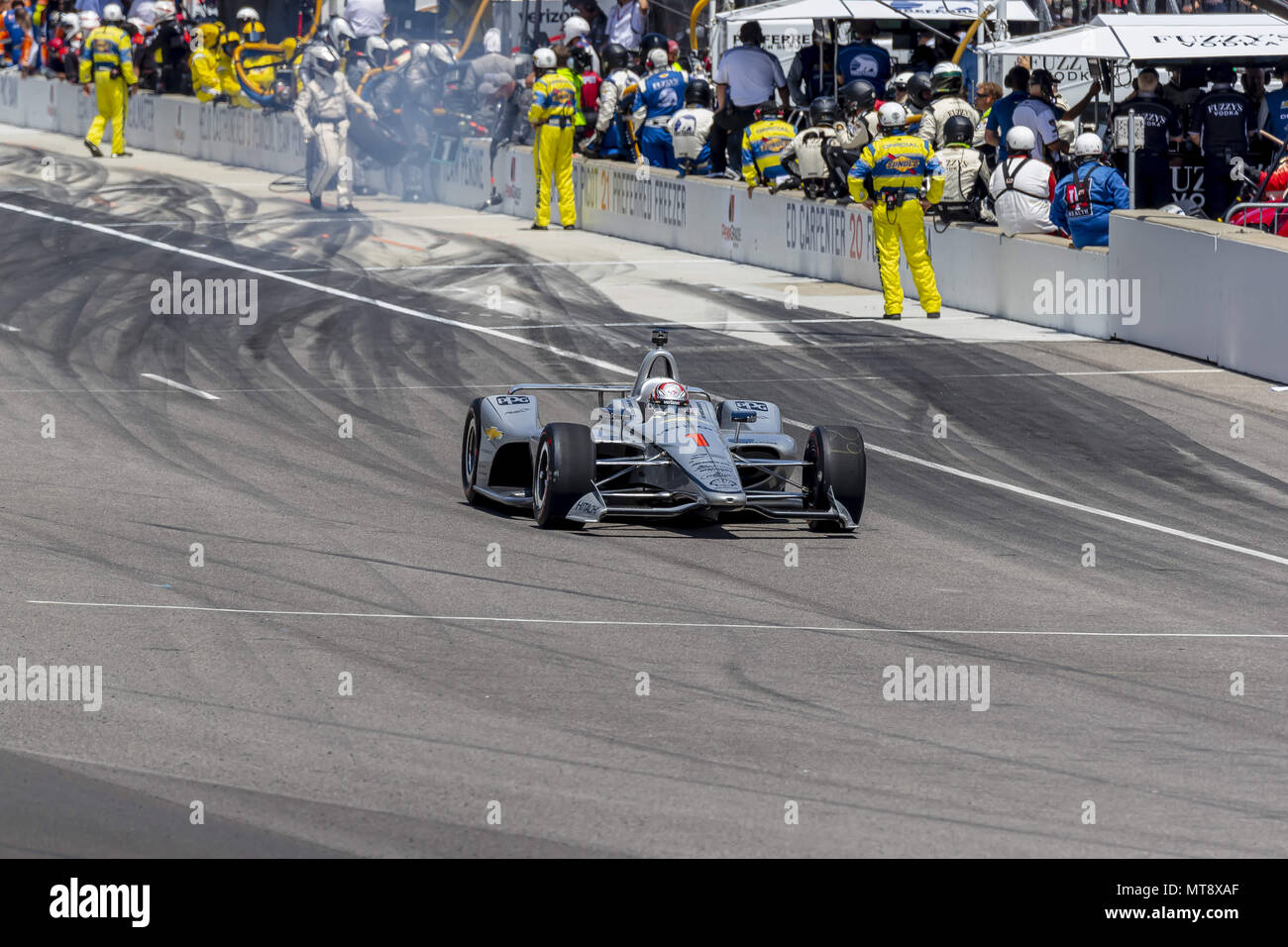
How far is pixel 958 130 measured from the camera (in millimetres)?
21094

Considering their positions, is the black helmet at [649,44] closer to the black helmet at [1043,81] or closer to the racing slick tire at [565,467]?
the black helmet at [1043,81]

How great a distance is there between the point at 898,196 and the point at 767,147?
440 centimetres

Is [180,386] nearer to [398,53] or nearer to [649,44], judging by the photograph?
[649,44]

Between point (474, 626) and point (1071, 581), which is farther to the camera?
point (1071, 581)

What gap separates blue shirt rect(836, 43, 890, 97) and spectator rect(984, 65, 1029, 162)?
4.30 m

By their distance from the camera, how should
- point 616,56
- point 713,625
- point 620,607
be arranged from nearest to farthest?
1. point 713,625
2. point 620,607
3. point 616,56

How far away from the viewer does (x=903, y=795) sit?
721cm

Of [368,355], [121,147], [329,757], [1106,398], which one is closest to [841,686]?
[329,757]

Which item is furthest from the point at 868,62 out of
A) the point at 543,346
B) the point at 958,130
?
the point at 543,346

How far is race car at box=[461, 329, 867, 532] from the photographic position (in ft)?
38.3

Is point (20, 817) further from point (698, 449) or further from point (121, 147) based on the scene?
point (121, 147)
